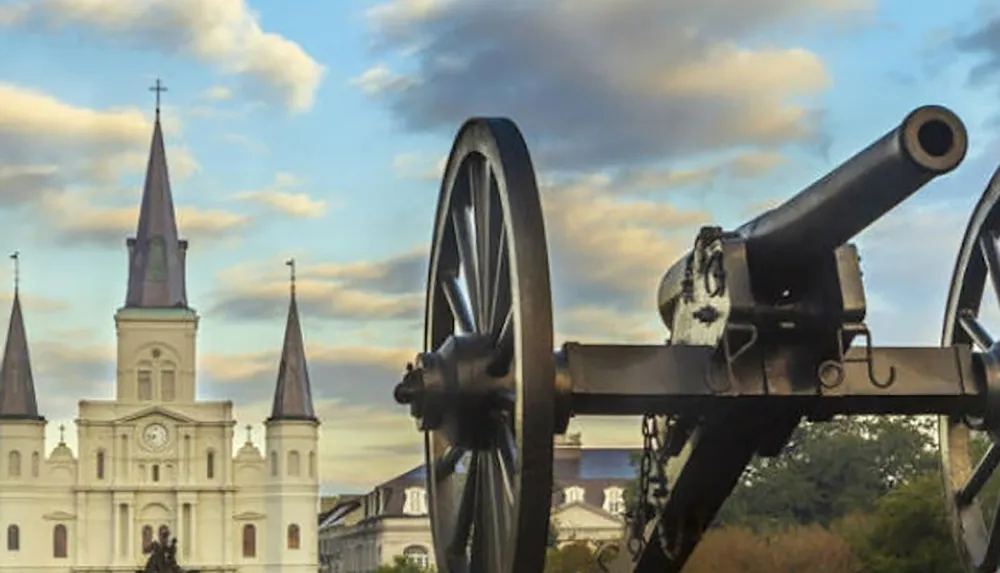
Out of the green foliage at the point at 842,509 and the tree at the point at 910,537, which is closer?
the tree at the point at 910,537

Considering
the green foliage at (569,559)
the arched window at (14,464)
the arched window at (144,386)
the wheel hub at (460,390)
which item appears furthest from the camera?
the arched window at (144,386)

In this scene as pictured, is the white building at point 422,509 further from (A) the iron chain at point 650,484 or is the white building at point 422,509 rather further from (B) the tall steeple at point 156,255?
(A) the iron chain at point 650,484

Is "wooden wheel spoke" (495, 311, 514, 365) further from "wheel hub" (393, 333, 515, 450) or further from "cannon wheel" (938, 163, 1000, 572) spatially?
"cannon wheel" (938, 163, 1000, 572)

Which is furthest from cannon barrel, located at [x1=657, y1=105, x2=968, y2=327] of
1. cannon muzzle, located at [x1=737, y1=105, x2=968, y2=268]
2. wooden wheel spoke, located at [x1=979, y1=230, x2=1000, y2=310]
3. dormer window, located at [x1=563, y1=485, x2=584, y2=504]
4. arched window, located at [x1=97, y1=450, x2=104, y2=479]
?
arched window, located at [x1=97, y1=450, x2=104, y2=479]

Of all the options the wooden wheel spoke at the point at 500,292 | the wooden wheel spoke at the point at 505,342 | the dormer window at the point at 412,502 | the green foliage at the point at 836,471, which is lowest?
the wooden wheel spoke at the point at 505,342

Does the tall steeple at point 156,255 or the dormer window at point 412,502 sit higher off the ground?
the tall steeple at point 156,255

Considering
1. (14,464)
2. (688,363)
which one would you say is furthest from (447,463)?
(14,464)

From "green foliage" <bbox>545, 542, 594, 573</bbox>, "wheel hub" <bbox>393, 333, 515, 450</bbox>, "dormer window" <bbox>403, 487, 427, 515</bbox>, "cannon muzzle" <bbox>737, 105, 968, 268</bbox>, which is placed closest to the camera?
"cannon muzzle" <bbox>737, 105, 968, 268</bbox>

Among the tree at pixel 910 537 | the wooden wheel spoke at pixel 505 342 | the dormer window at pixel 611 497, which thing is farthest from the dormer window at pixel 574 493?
the wooden wheel spoke at pixel 505 342

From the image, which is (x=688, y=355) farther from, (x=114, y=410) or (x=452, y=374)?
(x=114, y=410)

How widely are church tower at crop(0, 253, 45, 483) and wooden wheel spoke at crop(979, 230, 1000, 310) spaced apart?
321 feet

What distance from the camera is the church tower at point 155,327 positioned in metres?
105

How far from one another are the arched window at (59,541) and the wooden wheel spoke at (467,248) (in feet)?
322

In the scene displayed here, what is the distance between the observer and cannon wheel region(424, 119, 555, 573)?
20.2 ft
